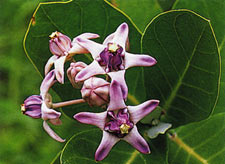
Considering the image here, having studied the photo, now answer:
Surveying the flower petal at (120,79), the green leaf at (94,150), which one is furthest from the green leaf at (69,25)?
the flower petal at (120,79)

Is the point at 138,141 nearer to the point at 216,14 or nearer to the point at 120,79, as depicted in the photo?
the point at 120,79

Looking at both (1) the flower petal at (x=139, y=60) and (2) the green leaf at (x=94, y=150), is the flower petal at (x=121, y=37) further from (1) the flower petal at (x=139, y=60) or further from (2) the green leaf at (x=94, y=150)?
(2) the green leaf at (x=94, y=150)

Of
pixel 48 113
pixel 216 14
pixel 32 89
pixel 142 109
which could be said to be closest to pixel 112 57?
pixel 142 109

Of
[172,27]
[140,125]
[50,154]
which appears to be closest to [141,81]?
[140,125]

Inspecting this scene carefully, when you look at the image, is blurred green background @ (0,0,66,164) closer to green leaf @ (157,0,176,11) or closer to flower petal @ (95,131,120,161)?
green leaf @ (157,0,176,11)

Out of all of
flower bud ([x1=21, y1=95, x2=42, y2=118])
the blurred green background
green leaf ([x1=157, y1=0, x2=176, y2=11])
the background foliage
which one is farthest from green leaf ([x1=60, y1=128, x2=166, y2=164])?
the blurred green background

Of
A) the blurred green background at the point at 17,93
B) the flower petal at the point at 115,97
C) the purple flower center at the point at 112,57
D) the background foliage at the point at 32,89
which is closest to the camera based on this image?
the flower petal at the point at 115,97
